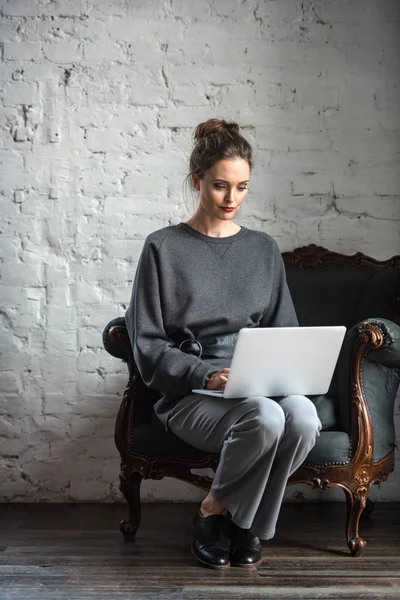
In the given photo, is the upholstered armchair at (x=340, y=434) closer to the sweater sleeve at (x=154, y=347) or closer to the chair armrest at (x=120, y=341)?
the chair armrest at (x=120, y=341)

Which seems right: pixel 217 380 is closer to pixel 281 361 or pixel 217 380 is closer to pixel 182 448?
pixel 281 361

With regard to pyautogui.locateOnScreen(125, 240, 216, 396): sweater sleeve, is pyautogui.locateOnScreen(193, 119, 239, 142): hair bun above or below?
above

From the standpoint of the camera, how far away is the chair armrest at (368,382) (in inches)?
105

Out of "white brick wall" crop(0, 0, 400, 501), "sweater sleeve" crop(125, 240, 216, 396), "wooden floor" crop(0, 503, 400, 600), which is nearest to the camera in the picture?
"wooden floor" crop(0, 503, 400, 600)

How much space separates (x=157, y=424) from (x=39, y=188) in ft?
4.33

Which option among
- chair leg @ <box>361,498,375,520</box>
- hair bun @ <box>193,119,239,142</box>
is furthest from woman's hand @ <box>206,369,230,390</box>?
chair leg @ <box>361,498,375,520</box>

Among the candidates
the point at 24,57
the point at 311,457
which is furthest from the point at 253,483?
the point at 24,57

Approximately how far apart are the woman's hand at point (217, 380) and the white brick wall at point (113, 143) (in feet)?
3.71

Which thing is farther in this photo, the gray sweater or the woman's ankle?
the gray sweater

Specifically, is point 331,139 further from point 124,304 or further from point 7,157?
point 7,157

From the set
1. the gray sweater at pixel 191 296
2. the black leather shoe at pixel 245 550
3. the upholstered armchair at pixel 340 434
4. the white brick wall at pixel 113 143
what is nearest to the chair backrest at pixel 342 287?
the white brick wall at pixel 113 143

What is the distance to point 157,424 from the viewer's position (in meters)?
2.83

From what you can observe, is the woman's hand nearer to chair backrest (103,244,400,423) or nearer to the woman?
the woman

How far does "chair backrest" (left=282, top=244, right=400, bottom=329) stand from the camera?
3.24 metres
